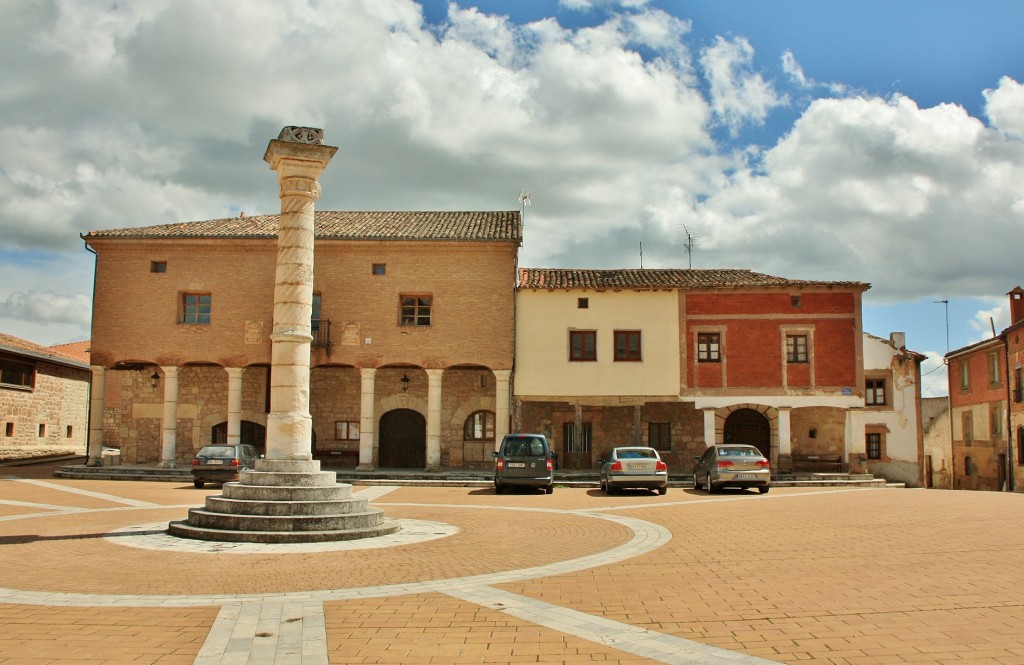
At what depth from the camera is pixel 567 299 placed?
96.1ft

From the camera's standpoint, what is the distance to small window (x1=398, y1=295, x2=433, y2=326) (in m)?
28.9

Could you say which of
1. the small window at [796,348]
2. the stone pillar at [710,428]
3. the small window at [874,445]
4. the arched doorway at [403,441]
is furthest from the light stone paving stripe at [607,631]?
the small window at [874,445]

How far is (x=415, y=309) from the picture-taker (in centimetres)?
2895

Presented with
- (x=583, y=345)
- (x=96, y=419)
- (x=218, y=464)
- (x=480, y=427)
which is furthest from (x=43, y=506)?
(x=583, y=345)

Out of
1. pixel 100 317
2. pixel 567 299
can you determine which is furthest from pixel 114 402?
pixel 567 299

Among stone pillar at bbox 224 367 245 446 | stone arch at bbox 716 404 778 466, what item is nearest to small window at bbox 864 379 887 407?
stone arch at bbox 716 404 778 466

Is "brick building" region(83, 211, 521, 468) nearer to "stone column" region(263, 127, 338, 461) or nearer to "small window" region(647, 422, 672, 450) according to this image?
"small window" region(647, 422, 672, 450)

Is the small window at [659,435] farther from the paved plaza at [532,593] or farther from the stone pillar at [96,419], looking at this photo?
the stone pillar at [96,419]

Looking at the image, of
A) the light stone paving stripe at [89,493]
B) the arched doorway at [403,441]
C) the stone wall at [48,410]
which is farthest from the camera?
the stone wall at [48,410]

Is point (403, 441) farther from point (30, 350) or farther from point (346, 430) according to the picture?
point (30, 350)

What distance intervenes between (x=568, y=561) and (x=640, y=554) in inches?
43.8

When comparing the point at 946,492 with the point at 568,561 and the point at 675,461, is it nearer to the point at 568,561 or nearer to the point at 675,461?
the point at 675,461

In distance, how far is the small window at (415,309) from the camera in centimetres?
2889

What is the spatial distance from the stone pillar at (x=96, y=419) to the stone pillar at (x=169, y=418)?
206 cm
